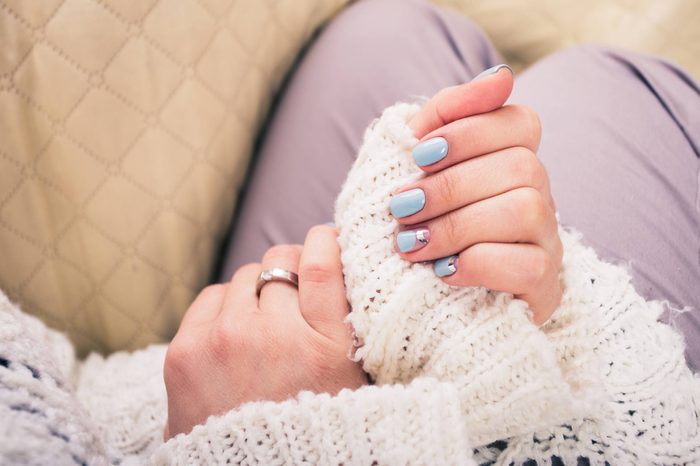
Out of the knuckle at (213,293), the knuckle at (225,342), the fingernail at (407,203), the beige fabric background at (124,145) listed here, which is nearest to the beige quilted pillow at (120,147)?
the beige fabric background at (124,145)

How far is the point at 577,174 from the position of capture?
686 millimetres

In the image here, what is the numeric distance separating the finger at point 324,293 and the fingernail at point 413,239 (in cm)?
9

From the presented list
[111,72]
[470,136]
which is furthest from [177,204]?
[470,136]

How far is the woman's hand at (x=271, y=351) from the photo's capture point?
542 millimetres

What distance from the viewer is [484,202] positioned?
1.64 ft

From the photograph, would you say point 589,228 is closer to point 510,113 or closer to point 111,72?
point 510,113

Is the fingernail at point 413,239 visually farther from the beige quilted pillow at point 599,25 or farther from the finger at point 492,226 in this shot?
the beige quilted pillow at point 599,25

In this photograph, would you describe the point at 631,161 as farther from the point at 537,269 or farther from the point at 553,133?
the point at 537,269

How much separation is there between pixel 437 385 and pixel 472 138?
24 cm

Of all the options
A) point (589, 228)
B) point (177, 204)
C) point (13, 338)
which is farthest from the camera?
point (177, 204)

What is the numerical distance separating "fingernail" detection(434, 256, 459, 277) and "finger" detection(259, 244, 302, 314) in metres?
0.17

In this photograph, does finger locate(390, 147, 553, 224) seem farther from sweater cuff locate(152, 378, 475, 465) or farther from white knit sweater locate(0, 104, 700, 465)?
sweater cuff locate(152, 378, 475, 465)

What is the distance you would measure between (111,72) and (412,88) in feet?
1.42

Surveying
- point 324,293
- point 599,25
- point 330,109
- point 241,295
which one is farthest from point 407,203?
point 599,25
